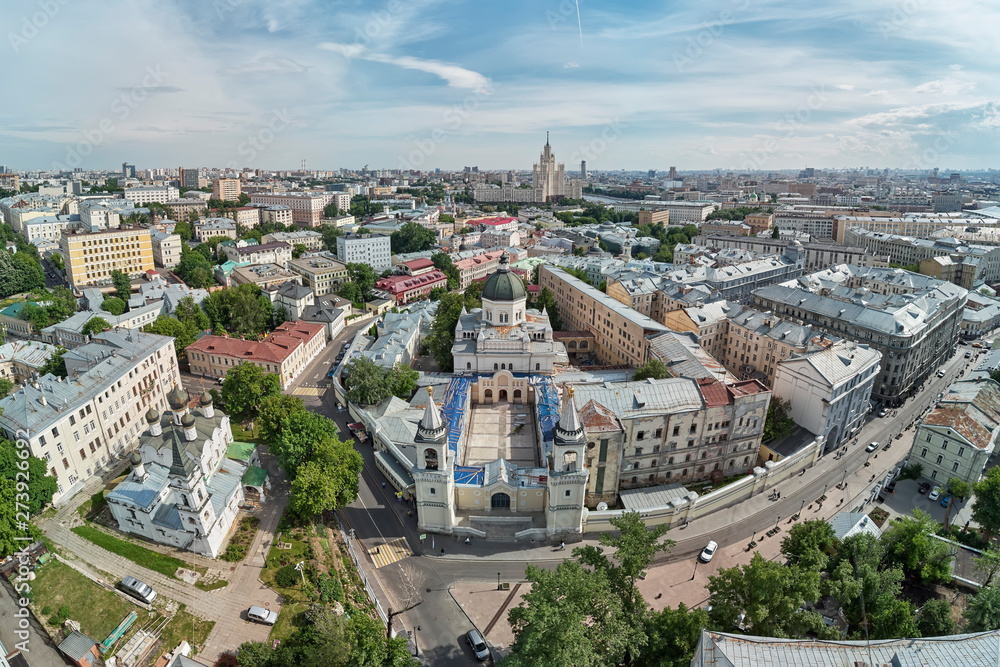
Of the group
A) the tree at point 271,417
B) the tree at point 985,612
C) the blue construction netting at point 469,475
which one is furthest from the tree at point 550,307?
the tree at point 985,612

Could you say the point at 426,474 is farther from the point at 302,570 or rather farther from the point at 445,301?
the point at 445,301

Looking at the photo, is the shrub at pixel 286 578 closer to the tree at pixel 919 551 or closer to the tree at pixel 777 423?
the tree at pixel 919 551

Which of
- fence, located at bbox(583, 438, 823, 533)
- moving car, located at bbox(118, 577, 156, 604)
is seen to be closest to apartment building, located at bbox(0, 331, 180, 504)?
moving car, located at bbox(118, 577, 156, 604)

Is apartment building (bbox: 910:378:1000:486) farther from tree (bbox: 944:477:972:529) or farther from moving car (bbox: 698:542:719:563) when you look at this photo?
moving car (bbox: 698:542:719:563)

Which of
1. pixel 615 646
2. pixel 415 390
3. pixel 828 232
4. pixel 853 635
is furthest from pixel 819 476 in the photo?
pixel 828 232

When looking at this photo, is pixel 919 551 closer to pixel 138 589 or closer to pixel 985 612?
pixel 985 612

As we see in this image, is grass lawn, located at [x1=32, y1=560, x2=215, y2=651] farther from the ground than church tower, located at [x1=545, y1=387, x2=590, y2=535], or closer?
closer
